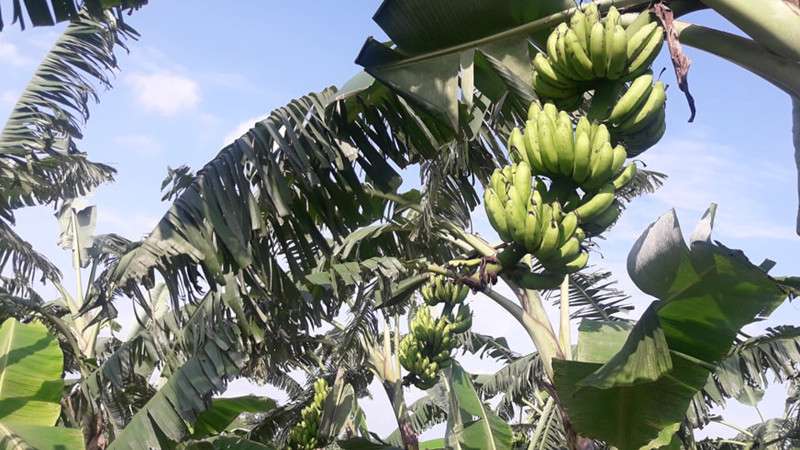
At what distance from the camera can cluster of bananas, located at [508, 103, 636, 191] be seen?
2.00 metres

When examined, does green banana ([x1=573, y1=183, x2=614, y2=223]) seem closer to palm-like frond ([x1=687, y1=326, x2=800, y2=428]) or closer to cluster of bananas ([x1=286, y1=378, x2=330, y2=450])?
palm-like frond ([x1=687, y1=326, x2=800, y2=428])

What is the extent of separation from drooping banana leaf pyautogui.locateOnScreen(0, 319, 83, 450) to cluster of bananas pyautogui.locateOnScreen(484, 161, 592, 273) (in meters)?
2.60

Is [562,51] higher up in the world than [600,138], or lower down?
higher up

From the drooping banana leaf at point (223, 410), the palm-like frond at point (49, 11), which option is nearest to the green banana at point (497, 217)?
the palm-like frond at point (49, 11)

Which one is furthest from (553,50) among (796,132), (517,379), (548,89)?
(517,379)

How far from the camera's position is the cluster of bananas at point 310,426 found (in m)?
6.74

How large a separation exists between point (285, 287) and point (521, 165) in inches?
55.0

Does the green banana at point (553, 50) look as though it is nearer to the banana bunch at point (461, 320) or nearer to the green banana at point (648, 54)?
the green banana at point (648, 54)

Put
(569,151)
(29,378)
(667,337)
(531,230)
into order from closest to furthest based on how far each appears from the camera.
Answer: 1. (531,230)
2. (569,151)
3. (667,337)
4. (29,378)

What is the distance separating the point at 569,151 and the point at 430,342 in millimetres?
4708

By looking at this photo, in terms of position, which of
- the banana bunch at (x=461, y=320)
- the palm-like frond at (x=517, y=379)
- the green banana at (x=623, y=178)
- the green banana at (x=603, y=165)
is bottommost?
the palm-like frond at (x=517, y=379)

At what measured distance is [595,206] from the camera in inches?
81.2

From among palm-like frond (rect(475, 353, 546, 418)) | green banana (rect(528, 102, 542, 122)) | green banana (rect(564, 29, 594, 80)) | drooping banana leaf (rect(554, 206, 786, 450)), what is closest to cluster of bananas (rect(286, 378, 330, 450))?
palm-like frond (rect(475, 353, 546, 418))

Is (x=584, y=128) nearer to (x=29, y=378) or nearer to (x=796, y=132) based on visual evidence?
(x=796, y=132)
